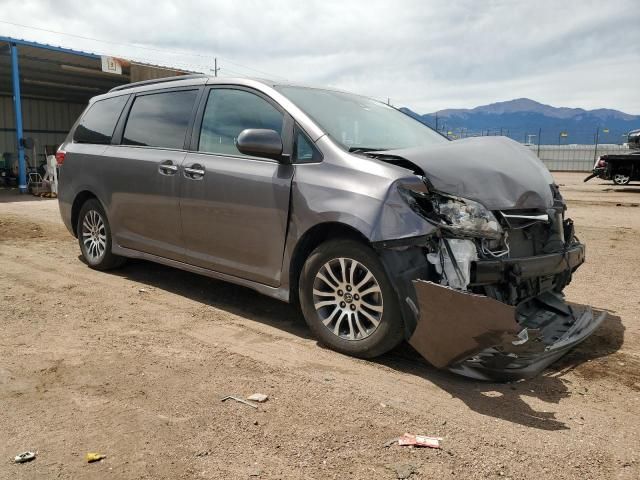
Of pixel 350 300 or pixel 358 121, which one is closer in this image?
pixel 350 300

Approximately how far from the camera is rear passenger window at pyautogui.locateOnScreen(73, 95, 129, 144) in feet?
18.6

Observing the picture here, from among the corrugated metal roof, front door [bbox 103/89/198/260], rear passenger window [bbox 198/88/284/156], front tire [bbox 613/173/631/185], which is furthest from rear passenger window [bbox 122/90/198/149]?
front tire [bbox 613/173/631/185]

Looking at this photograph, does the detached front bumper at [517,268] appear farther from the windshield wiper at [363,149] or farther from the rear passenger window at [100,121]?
the rear passenger window at [100,121]

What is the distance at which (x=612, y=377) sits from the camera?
11.2 feet

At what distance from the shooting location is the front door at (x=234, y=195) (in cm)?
401

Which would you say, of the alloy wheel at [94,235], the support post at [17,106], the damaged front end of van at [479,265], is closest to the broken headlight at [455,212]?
the damaged front end of van at [479,265]

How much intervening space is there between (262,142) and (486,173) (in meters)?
1.52

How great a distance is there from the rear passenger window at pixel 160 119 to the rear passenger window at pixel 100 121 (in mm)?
286

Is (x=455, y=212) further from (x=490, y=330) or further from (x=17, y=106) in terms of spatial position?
(x=17, y=106)

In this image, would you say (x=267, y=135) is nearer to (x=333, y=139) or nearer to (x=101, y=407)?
(x=333, y=139)

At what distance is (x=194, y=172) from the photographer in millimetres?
4527

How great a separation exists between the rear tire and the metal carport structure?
12.9m

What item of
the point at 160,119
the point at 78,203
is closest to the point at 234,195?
the point at 160,119

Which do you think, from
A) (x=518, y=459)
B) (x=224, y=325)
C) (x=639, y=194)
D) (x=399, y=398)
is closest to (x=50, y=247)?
(x=224, y=325)
